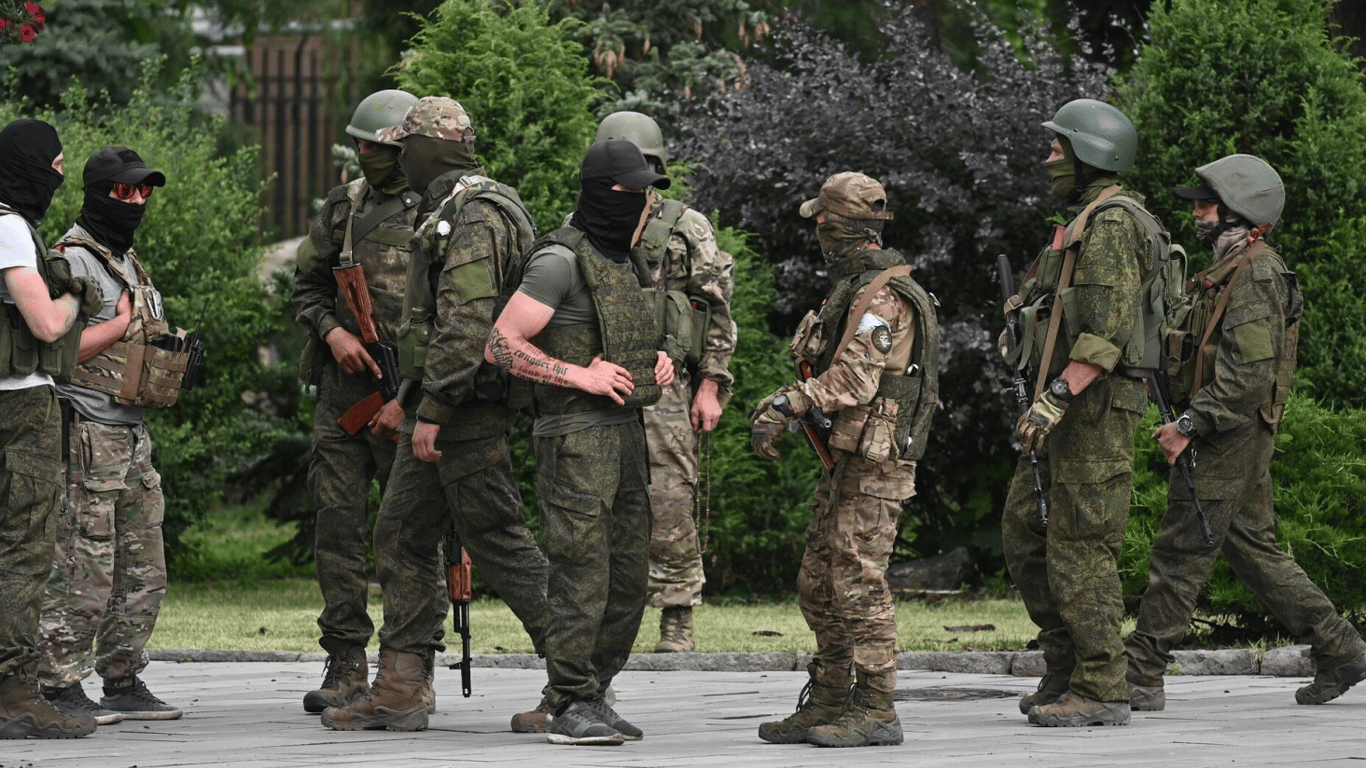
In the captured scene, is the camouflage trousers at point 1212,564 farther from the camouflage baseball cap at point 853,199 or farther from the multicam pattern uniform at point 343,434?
the multicam pattern uniform at point 343,434

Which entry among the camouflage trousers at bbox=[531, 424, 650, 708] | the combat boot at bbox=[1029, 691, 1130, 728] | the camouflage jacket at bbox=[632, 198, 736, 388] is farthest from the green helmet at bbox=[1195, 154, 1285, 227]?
the camouflage trousers at bbox=[531, 424, 650, 708]

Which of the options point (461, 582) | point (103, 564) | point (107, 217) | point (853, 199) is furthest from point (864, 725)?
point (107, 217)

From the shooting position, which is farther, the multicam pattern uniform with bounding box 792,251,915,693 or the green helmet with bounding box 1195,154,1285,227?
the green helmet with bounding box 1195,154,1285,227

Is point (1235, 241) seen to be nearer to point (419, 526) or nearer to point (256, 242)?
point (419, 526)

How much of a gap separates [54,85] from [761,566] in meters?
8.37

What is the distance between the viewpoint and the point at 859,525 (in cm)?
706

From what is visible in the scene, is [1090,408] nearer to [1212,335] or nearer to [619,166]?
[1212,335]

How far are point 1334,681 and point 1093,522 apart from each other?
1.53 m

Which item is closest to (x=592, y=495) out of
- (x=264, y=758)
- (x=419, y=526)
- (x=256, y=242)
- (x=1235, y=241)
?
(x=419, y=526)

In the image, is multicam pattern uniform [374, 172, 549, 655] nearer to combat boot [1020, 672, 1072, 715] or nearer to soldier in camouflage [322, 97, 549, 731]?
soldier in camouflage [322, 97, 549, 731]

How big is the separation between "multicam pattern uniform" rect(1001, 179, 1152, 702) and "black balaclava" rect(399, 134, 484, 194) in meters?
2.31

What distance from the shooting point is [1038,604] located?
25.6 ft

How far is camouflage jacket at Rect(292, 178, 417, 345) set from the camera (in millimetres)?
8094

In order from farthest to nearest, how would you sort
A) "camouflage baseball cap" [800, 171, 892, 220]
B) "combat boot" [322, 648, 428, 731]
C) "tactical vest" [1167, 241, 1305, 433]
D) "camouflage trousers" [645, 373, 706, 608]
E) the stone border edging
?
"camouflage trousers" [645, 373, 706, 608] → the stone border edging → "tactical vest" [1167, 241, 1305, 433] → "combat boot" [322, 648, 428, 731] → "camouflage baseball cap" [800, 171, 892, 220]
